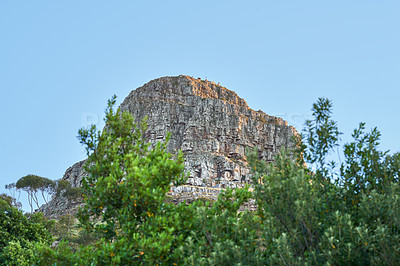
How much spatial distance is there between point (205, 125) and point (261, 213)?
437ft

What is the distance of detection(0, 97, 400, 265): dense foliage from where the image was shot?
9711mm

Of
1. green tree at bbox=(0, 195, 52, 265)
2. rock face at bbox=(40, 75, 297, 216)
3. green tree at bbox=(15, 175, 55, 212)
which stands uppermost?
rock face at bbox=(40, 75, 297, 216)

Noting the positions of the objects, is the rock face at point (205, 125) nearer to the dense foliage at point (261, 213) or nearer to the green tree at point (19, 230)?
the green tree at point (19, 230)

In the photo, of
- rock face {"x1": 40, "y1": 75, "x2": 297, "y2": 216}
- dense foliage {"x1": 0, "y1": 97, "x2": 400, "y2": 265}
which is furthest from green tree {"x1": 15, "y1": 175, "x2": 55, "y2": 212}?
dense foliage {"x1": 0, "y1": 97, "x2": 400, "y2": 265}

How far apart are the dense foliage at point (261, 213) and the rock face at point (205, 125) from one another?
343 ft

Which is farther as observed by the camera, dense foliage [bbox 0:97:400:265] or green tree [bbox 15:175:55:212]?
green tree [bbox 15:175:55:212]

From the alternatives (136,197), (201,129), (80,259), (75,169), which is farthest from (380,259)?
(75,169)

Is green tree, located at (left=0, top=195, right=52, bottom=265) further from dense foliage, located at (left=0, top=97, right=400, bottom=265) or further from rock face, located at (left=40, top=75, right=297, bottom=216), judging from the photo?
rock face, located at (left=40, top=75, right=297, bottom=216)

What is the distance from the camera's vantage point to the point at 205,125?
14538cm

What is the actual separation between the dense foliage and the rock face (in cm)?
10449

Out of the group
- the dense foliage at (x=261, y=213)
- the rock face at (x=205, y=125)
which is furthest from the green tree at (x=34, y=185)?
the dense foliage at (x=261, y=213)

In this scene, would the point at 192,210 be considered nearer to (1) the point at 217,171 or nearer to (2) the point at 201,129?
(1) the point at 217,171

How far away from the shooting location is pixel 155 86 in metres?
167

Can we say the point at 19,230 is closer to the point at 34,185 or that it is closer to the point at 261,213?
the point at 261,213
